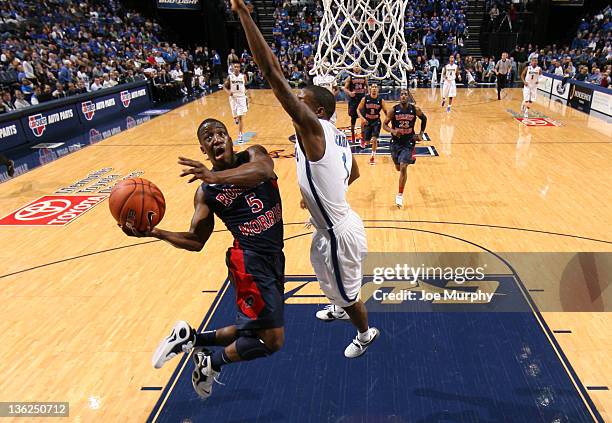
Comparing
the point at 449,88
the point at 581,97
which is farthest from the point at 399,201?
the point at 581,97

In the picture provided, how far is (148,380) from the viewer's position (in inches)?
146

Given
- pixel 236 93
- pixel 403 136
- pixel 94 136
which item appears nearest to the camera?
pixel 403 136

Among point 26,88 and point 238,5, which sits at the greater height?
point 238,5

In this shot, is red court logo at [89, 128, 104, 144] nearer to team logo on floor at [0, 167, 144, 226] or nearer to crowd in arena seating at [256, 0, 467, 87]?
team logo on floor at [0, 167, 144, 226]

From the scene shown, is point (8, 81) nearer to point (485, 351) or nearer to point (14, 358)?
point (14, 358)

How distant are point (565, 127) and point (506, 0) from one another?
1646 cm

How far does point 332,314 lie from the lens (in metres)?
4.23

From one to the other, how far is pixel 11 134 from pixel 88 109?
3068 mm

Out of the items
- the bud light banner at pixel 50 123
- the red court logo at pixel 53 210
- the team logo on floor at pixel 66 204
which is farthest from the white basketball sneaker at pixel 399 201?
the bud light banner at pixel 50 123

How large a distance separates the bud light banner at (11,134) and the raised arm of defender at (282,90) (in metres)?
10.1

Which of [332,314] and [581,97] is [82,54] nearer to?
[332,314]

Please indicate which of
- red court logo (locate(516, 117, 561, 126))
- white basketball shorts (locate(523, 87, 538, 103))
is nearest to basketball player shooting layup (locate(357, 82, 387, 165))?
red court logo (locate(516, 117, 561, 126))

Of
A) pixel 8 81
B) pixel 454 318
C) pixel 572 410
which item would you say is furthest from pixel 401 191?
pixel 8 81

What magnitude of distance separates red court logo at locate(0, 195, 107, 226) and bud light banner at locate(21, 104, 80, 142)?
4.40 m
